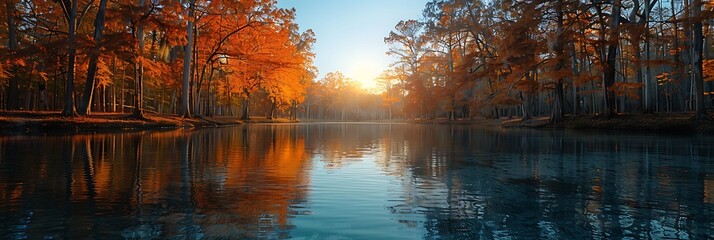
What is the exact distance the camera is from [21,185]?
5.98m

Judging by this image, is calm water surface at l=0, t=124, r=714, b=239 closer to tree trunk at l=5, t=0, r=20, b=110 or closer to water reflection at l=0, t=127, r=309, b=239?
water reflection at l=0, t=127, r=309, b=239

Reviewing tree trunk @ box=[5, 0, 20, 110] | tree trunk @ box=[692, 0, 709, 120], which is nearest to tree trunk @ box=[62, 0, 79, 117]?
tree trunk @ box=[5, 0, 20, 110]

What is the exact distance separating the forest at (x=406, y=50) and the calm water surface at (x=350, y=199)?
17772 mm

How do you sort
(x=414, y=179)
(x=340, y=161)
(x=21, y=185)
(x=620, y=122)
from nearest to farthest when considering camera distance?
(x=21, y=185), (x=414, y=179), (x=340, y=161), (x=620, y=122)

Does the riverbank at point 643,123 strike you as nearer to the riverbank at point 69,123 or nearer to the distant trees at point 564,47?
the distant trees at point 564,47

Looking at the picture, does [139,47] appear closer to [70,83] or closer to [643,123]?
[70,83]

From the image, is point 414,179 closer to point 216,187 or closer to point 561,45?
point 216,187

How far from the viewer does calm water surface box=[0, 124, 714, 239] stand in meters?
3.91

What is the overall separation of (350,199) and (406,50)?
53.1 meters

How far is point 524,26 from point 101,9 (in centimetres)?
2583

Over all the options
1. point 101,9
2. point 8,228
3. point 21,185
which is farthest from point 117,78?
point 8,228

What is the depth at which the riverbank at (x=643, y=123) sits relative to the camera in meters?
22.3

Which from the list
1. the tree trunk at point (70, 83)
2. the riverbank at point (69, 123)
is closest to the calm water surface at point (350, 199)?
the riverbank at point (69, 123)

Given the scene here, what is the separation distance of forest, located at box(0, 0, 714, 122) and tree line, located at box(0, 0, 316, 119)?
108 mm
